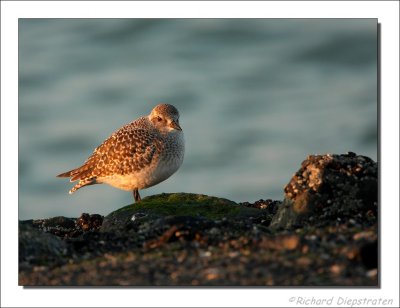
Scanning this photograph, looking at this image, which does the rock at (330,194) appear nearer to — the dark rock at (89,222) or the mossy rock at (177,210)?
the mossy rock at (177,210)

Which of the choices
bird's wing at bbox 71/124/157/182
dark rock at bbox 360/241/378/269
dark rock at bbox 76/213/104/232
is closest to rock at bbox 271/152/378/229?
dark rock at bbox 360/241/378/269

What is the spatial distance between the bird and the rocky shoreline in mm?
2325

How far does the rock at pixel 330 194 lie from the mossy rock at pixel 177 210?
100 centimetres

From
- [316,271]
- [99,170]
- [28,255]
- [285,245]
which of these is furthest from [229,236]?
[99,170]

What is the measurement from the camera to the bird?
12.9 metres

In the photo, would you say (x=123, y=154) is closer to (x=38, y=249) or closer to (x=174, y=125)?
(x=174, y=125)

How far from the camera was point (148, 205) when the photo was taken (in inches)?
430

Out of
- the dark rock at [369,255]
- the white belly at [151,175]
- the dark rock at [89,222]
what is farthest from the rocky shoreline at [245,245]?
the white belly at [151,175]

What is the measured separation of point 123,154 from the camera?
42.7ft

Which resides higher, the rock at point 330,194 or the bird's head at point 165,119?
the bird's head at point 165,119

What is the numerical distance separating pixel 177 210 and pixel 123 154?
2.54m

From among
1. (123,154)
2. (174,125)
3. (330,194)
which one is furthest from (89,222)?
(330,194)

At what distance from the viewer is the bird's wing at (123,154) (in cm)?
1291

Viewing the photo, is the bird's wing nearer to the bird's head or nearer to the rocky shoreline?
the bird's head
